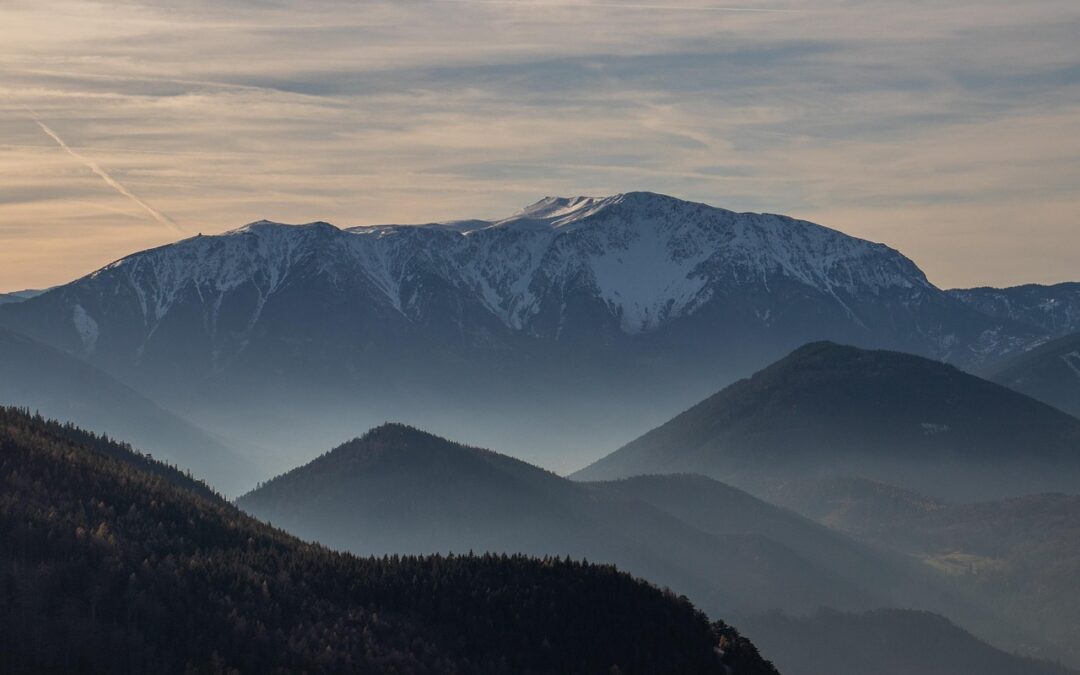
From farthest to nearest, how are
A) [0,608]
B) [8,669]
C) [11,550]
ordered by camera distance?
[11,550] < [0,608] < [8,669]

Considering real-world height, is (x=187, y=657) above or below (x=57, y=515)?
below

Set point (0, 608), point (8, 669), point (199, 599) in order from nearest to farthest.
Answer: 1. point (8, 669)
2. point (0, 608)
3. point (199, 599)

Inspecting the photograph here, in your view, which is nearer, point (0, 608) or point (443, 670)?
point (0, 608)

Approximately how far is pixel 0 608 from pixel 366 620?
165ft

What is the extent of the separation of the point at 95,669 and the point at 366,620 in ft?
156

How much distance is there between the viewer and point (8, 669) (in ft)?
470

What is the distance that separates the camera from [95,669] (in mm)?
152000

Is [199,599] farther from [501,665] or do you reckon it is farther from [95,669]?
[501,665]

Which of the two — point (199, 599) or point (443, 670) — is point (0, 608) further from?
point (443, 670)

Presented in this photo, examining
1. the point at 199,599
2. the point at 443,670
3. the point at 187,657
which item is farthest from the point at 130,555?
the point at 443,670

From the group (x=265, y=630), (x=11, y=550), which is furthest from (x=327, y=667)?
(x=11, y=550)

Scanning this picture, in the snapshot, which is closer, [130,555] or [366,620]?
[130,555]

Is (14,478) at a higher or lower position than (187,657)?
higher

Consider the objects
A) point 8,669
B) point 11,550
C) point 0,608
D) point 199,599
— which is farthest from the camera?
point 199,599
